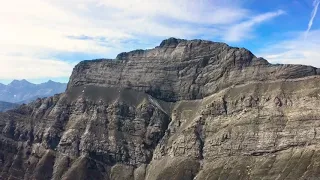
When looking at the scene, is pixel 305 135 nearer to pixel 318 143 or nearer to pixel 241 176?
pixel 318 143

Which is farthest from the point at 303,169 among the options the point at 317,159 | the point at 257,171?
the point at 257,171

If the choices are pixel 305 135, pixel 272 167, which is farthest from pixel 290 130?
pixel 272 167

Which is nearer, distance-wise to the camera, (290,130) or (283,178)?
(283,178)

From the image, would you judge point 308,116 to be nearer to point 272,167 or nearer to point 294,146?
point 294,146

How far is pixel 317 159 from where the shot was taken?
185250 millimetres

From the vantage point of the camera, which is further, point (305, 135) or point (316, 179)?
point (305, 135)

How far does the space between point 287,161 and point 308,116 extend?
23244mm

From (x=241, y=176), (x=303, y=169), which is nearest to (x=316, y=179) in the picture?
(x=303, y=169)

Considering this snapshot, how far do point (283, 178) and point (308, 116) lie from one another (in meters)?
31.8

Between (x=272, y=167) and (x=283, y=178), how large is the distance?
345 inches

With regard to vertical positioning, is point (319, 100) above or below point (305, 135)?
above

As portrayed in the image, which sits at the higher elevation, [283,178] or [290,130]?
[290,130]

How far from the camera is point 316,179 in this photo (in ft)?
585

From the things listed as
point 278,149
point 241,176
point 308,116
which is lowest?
point 241,176
